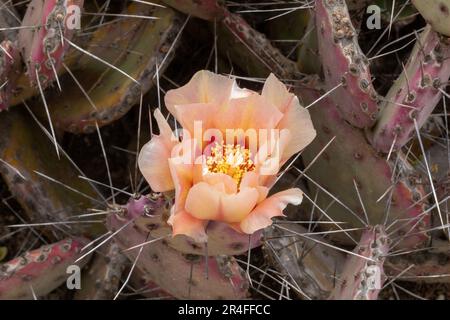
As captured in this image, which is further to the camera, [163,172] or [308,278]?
[308,278]

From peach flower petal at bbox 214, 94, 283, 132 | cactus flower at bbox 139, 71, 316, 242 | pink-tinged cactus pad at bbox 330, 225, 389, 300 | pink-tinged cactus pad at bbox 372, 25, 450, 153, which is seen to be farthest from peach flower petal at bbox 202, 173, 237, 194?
pink-tinged cactus pad at bbox 372, 25, 450, 153

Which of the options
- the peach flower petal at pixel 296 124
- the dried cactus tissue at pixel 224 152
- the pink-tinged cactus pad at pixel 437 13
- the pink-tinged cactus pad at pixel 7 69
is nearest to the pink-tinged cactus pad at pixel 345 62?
the dried cactus tissue at pixel 224 152

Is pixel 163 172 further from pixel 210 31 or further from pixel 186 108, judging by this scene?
pixel 210 31

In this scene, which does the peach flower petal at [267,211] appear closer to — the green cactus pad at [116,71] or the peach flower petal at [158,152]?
the peach flower petal at [158,152]

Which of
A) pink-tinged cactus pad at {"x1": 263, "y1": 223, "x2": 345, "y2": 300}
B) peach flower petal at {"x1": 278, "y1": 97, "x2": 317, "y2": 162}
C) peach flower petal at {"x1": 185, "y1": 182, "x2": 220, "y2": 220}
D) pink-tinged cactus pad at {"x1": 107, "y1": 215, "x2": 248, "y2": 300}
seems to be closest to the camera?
peach flower petal at {"x1": 185, "y1": 182, "x2": 220, "y2": 220}

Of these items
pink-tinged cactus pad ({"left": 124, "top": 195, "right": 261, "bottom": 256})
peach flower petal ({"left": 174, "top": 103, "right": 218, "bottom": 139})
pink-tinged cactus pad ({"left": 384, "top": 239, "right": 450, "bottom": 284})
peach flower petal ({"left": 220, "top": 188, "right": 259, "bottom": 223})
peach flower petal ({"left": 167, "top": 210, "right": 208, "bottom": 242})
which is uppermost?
peach flower petal ({"left": 174, "top": 103, "right": 218, "bottom": 139})

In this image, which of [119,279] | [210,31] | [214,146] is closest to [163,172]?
[214,146]

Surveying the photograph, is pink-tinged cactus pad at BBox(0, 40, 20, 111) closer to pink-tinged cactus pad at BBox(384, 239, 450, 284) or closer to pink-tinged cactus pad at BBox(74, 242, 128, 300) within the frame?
pink-tinged cactus pad at BBox(74, 242, 128, 300)

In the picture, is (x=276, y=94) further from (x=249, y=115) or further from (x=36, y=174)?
(x=36, y=174)
